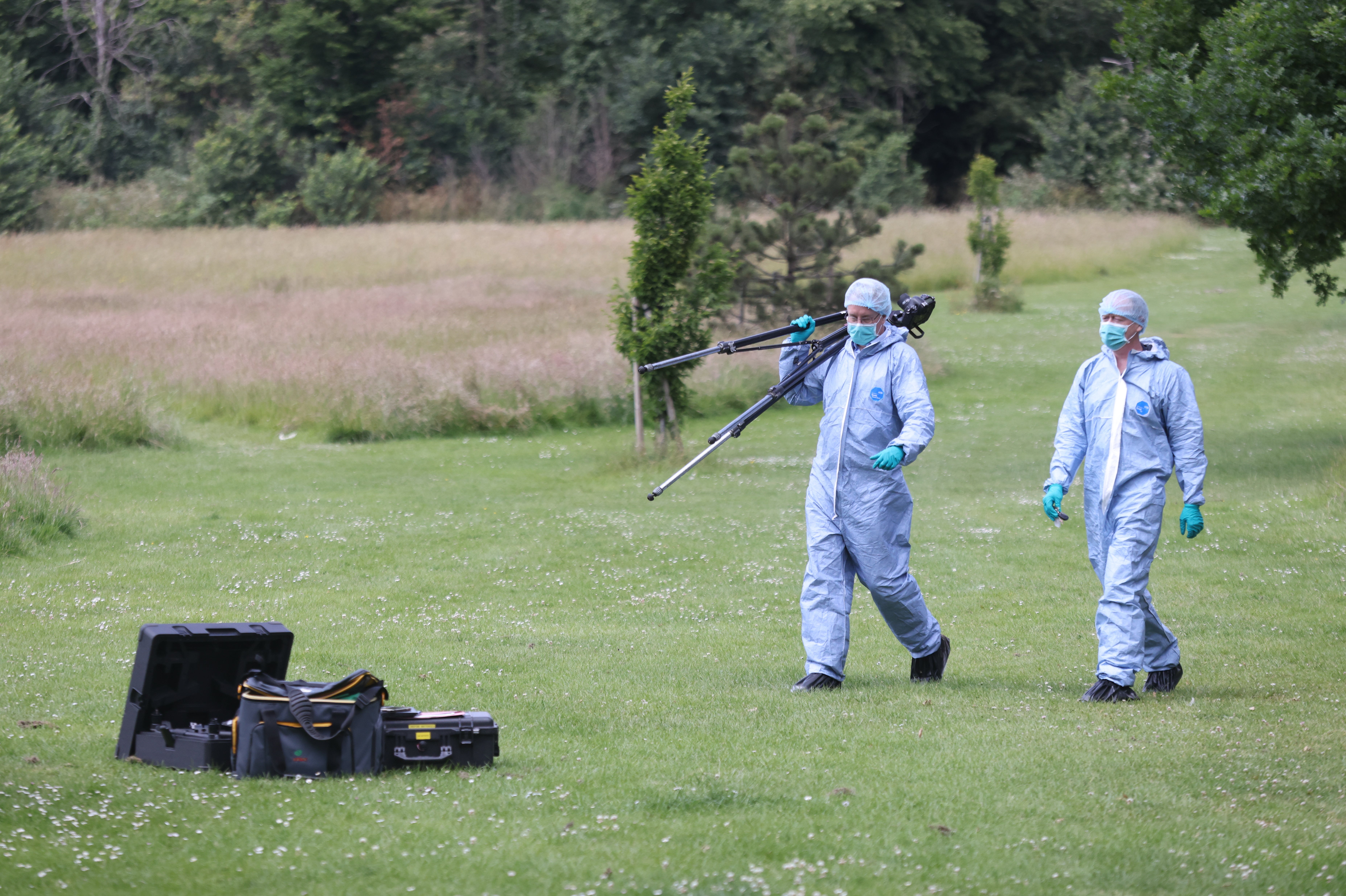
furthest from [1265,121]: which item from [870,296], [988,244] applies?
[988,244]

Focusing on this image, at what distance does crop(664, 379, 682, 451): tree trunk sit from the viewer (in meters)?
17.4

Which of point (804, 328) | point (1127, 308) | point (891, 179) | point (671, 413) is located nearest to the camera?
point (1127, 308)

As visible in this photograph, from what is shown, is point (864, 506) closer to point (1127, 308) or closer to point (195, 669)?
Answer: point (1127, 308)

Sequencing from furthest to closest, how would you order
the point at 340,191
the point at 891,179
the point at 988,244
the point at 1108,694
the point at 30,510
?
the point at 891,179, the point at 340,191, the point at 988,244, the point at 30,510, the point at 1108,694

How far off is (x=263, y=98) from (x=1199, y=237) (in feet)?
119

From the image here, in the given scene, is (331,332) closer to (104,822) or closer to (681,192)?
(681,192)

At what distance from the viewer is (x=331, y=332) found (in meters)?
24.8

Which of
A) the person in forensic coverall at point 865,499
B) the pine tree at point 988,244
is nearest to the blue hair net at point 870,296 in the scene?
the person in forensic coverall at point 865,499

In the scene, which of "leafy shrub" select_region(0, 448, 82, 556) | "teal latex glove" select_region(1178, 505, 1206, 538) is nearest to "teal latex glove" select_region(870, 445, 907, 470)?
"teal latex glove" select_region(1178, 505, 1206, 538)

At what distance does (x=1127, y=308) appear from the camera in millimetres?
7113

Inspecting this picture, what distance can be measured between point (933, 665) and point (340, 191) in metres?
47.1

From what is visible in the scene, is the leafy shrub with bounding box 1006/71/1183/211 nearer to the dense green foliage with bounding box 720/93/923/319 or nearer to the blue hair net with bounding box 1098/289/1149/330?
the dense green foliage with bounding box 720/93/923/319

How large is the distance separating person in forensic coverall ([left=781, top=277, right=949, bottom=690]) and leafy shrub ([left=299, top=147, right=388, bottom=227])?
1806 inches

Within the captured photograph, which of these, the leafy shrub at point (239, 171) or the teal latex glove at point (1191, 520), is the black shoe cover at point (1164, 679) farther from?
the leafy shrub at point (239, 171)
